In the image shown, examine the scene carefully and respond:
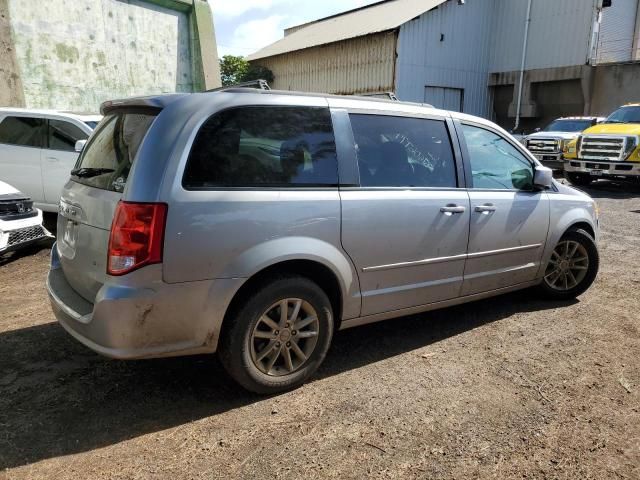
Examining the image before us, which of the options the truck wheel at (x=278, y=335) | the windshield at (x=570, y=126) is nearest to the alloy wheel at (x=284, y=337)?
the truck wheel at (x=278, y=335)

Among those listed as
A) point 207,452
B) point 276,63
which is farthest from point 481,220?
point 276,63

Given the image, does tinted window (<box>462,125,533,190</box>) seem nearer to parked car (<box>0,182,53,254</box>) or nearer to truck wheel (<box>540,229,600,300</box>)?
truck wheel (<box>540,229,600,300</box>)

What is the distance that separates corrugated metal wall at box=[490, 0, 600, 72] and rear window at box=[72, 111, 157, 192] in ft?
77.2

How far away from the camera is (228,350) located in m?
2.97

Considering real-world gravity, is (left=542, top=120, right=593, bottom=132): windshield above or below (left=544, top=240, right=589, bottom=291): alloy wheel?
above

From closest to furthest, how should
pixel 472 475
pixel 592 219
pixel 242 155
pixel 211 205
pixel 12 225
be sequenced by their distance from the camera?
pixel 472 475 < pixel 211 205 < pixel 242 155 < pixel 592 219 < pixel 12 225

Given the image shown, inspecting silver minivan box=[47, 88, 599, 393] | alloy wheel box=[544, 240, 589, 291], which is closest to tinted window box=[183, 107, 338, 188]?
silver minivan box=[47, 88, 599, 393]

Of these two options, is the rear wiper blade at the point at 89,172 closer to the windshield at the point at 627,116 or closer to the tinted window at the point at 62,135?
the tinted window at the point at 62,135

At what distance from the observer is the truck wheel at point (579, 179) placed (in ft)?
47.6

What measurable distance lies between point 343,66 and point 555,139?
11.9 metres

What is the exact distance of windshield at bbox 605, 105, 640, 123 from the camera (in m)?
13.8

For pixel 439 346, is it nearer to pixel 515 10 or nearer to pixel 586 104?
pixel 586 104

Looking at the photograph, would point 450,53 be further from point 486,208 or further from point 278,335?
point 278,335

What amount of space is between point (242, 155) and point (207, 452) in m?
1.59
